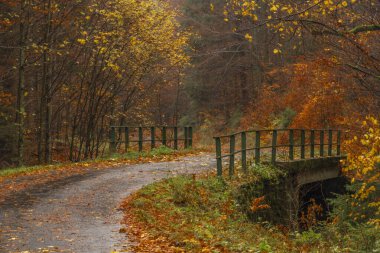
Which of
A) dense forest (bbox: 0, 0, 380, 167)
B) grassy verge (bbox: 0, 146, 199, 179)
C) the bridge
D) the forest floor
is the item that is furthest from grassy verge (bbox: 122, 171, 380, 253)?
grassy verge (bbox: 0, 146, 199, 179)

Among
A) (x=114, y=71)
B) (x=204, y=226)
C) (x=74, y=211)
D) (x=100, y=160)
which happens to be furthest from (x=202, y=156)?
(x=204, y=226)

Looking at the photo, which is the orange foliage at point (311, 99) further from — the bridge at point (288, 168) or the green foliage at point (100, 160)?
the green foliage at point (100, 160)

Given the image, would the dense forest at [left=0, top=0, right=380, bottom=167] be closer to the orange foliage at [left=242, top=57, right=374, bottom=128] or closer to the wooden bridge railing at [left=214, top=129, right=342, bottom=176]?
the orange foliage at [left=242, top=57, right=374, bottom=128]

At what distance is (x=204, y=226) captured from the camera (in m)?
10.6

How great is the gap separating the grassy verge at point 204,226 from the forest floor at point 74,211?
1.53 ft

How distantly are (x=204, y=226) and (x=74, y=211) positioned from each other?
10.1ft

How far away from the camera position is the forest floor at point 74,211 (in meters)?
9.16

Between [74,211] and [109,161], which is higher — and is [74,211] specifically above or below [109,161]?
below

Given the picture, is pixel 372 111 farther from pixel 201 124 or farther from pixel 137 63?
pixel 201 124

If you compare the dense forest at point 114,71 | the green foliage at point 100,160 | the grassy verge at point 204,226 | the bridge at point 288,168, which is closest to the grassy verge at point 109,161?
the green foliage at point 100,160

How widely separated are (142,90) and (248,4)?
20517 millimetres

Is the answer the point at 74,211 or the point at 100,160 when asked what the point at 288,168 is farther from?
the point at 74,211

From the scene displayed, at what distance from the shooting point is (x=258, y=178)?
15.7 metres

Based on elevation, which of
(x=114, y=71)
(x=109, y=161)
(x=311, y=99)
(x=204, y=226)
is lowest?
(x=204, y=226)
